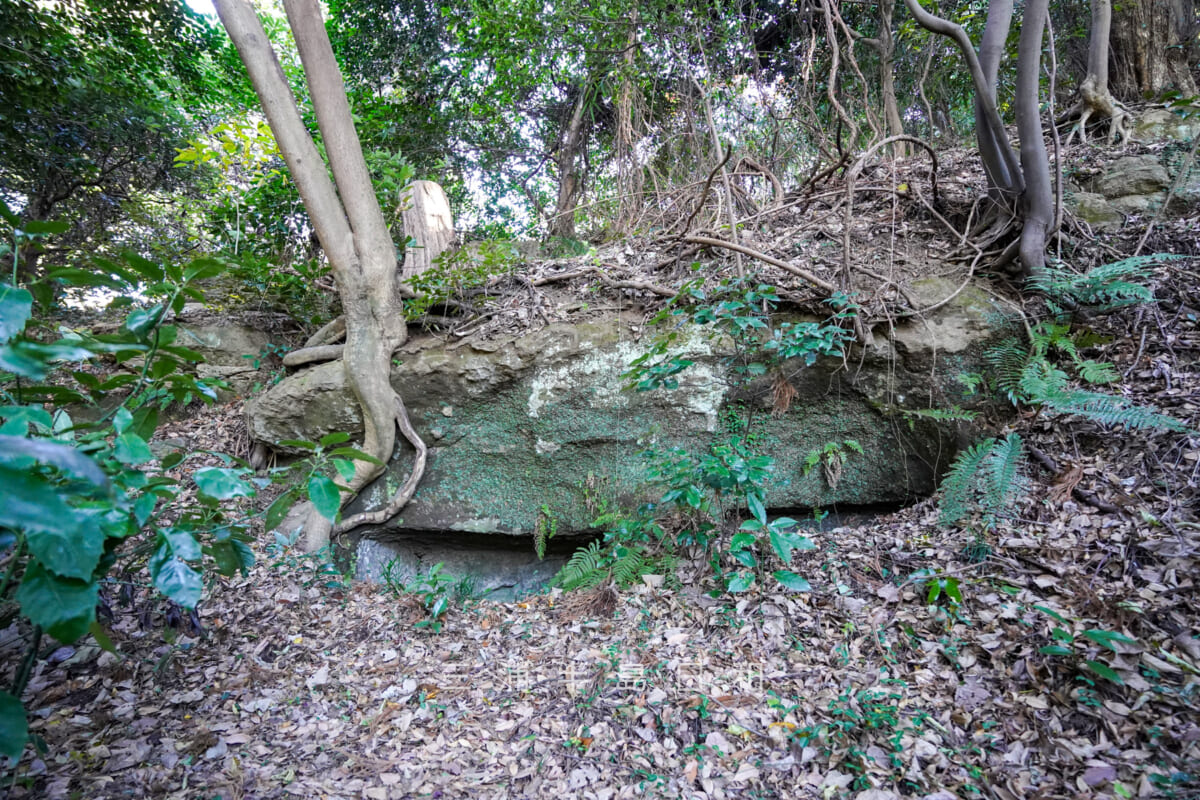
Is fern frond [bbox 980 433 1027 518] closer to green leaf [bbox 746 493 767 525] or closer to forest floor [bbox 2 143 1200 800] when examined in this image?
forest floor [bbox 2 143 1200 800]

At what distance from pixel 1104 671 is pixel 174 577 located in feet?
10.4

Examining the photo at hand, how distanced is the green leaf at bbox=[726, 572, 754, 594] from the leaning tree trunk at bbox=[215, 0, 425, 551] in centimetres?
276

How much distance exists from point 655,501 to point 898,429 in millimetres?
1953

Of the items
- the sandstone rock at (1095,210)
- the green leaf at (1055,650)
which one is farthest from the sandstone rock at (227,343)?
the sandstone rock at (1095,210)

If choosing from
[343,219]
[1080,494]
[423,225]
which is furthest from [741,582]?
[423,225]

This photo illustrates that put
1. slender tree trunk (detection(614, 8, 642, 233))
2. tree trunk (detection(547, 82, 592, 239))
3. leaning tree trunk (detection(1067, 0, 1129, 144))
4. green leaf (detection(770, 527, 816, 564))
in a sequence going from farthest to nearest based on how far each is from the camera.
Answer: tree trunk (detection(547, 82, 592, 239)) → slender tree trunk (detection(614, 8, 642, 233)) → leaning tree trunk (detection(1067, 0, 1129, 144)) → green leaf (detection(770, 527, 816, 564))

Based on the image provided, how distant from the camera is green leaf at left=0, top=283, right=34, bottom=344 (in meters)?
1.16

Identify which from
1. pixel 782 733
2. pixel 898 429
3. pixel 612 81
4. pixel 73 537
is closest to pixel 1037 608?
pixel 782 733

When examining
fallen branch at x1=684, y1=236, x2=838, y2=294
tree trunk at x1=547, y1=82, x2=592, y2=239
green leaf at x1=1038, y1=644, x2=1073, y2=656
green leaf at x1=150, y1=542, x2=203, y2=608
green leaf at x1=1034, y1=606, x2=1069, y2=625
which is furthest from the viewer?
tree trunk at x1=547, y1=82, x2=592, y2=239

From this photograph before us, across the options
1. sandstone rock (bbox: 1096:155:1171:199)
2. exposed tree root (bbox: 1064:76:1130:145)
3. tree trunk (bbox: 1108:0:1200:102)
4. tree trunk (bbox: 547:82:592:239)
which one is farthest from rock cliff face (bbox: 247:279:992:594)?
tree trunk (bbox: 547:82:592:239)

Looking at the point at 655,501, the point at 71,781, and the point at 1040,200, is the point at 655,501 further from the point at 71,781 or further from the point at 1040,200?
the point at 1040,200

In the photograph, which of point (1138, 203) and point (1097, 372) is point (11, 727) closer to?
point (1097, 372)

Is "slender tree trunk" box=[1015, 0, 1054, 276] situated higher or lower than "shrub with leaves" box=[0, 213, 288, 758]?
higher

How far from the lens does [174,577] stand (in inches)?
53.4
